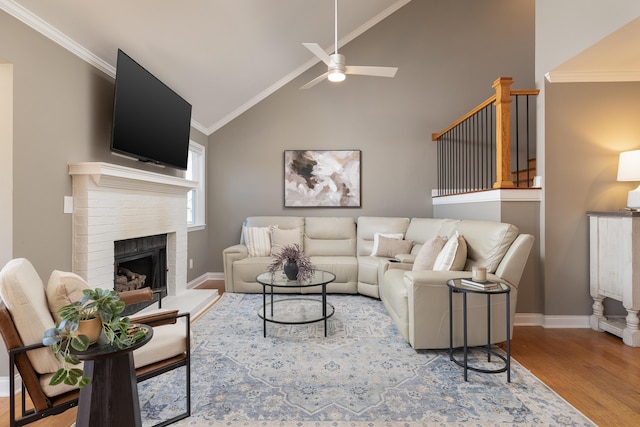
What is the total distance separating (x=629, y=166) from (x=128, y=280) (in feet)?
15.6

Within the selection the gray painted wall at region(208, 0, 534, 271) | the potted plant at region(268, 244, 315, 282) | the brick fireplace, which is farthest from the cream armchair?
the gray painted wall at region(208, 0, 534, 271)

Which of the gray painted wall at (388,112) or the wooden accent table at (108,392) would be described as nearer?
the wooden accent table at (108,392)

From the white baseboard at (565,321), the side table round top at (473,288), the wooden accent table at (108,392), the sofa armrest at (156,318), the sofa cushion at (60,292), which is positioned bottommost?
the white baseboard at (565,321)

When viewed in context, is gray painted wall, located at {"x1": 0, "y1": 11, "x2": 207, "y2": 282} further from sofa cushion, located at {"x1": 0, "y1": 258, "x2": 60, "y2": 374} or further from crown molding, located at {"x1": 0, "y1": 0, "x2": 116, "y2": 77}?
sofa cushion, located at {"x1": 0, "y1": 258, "x2": 60, "y2": 374}

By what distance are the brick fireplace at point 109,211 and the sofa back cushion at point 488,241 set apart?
3.03m

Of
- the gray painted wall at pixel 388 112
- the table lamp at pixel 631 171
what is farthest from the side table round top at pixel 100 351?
the gray painted wall at pixel 388 112

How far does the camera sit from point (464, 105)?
5.07 metres

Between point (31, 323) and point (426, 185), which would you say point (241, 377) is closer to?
point (31, 323)

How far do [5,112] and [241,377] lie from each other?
217 cm

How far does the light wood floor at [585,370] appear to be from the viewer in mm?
1823

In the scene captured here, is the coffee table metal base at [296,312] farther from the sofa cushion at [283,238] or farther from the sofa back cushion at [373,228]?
the sofa back cushion at [373,228]

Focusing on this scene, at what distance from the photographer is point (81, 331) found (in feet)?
4.16

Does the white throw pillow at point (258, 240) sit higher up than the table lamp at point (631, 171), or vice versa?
the table lamp at point (631, 171)

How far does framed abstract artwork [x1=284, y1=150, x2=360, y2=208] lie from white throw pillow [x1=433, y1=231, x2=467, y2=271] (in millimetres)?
2401
